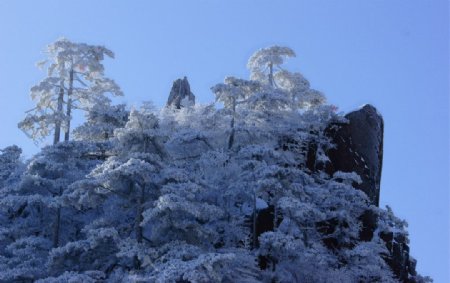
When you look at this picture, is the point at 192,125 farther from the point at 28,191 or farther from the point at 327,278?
the point at 327,278

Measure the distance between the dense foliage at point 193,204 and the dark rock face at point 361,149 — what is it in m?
0.94

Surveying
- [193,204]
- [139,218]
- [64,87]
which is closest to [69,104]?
[64,87]

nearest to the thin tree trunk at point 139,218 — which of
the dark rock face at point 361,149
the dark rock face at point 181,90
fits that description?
the dark rock face at point 361,149

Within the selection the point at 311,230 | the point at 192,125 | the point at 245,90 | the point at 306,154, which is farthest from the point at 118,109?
the point at 311,230

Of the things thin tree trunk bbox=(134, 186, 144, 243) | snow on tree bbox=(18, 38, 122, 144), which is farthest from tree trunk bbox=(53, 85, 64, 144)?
thin tree trunk bbox=(134, 186, 144, 243)

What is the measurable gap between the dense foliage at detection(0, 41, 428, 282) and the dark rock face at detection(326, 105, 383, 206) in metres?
0.94

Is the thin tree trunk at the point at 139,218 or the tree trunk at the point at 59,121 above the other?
the tree trunk at the point at 59,121

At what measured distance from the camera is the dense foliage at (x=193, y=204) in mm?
24953

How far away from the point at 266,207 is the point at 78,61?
1851 centimetres

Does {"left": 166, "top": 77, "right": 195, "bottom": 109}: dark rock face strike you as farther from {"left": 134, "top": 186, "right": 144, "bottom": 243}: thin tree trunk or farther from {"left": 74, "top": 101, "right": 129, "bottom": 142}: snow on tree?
{"left": 134, "top": 186, "right": 144, "bottom": 243}: thin tree trunk

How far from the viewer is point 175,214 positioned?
82.5 ft

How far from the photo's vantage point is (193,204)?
2481cm

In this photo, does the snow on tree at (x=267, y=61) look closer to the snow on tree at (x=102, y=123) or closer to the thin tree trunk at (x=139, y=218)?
the snow on tree at (x=102, y=123)

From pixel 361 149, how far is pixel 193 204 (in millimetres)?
16827
